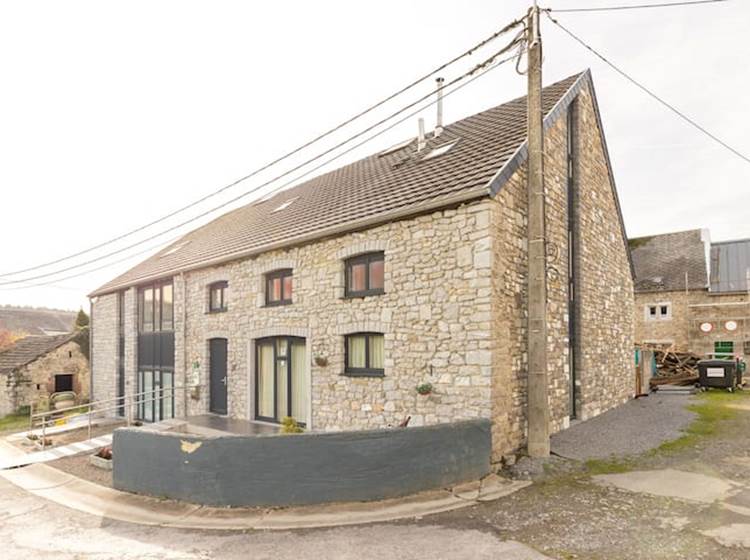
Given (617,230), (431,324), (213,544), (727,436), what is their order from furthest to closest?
(617,230)
(727,436)
(431,324)
(213,544)

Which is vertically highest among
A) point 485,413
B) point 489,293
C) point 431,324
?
point 489,293

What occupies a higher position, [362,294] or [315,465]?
[362,294]

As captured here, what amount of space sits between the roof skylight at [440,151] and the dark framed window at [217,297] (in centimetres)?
676

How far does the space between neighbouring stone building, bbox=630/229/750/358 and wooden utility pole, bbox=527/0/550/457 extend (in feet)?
65.9

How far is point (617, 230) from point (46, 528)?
15.3 metres

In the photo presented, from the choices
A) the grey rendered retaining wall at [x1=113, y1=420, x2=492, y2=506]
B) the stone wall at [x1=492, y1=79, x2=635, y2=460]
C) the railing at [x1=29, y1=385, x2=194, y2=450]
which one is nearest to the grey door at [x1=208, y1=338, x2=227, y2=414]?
the railing at [x1=29, y1=385, x2=194, y2=450]

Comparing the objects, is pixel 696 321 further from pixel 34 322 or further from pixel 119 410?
pixel 34 322

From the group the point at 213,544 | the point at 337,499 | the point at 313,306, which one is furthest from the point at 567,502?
the point at 313,306

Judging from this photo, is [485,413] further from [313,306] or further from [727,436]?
[727,436]

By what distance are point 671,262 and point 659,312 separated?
3.05m

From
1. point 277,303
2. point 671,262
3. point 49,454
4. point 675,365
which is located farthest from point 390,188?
point 671,262

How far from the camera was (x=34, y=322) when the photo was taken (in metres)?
56.9

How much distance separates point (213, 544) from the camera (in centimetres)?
591

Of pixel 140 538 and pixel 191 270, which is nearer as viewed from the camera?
pixel 140 538
